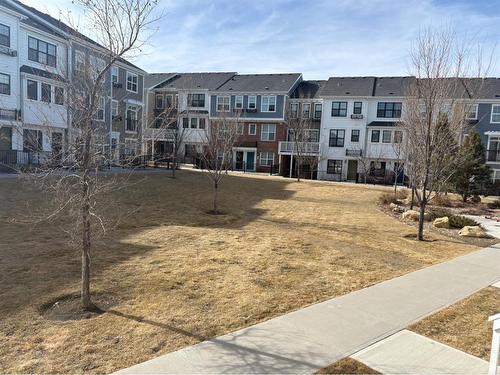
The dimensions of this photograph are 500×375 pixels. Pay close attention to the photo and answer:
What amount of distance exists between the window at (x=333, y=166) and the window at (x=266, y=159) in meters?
6.47

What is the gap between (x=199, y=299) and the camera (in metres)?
6.13

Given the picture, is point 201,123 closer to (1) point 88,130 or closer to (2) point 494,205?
(2) point 494,205

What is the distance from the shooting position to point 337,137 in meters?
43.5

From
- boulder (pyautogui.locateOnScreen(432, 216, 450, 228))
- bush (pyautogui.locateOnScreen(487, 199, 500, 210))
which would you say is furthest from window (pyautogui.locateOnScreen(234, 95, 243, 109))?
boulder (pyautogui.locateOnScreen(432, 216, 450, 228))

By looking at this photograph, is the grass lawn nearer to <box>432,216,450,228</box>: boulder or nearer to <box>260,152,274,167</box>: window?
<box>432,216,450,228</box>: boulder

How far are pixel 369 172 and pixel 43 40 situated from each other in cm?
3164

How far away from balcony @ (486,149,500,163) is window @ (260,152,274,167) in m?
21.8

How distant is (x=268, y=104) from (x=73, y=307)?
136ft

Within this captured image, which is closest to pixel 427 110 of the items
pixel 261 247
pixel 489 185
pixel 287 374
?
pixel 261 247

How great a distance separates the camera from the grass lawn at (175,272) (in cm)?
464

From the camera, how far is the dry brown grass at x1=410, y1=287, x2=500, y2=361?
5.02 metres

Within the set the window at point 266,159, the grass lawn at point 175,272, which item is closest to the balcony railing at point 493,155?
the window at point 266,159

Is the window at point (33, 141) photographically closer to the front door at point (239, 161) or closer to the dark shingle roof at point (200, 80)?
the front door at point (239, 161)

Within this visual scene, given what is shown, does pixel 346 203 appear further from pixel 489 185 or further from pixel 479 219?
pixel 489 185
